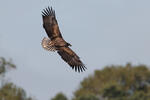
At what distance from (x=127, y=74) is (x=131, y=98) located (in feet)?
21.7

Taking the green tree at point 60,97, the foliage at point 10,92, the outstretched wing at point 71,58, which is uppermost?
the green tree at point 60,97

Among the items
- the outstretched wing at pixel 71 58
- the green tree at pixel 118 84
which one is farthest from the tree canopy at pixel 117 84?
the outstretched wing at pixel 71 58

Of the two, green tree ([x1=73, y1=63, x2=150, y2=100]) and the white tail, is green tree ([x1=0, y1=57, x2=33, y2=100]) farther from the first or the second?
the white tail

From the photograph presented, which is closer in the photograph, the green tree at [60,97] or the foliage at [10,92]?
the foliage at [10,92]

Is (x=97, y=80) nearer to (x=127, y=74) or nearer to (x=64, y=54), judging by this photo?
(x=127, y=74)

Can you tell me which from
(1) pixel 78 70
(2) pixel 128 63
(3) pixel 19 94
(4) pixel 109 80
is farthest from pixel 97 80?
(1) pixel 78 70

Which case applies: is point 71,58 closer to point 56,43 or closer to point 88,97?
point 56,43

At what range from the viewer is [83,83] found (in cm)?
7088

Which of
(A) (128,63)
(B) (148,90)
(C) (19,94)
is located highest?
(A) (128,63)

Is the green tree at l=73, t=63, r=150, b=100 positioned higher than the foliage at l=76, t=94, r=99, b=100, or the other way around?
the green tree at l=73, t=63, r=150, b=100

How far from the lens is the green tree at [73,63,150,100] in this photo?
66688 millimetres

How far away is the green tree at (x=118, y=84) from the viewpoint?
66.7m

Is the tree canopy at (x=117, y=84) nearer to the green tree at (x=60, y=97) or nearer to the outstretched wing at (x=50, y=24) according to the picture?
the green tree at (x=60, y=97)

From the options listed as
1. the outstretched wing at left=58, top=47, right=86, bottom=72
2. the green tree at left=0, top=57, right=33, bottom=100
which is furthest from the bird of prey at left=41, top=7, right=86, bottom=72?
the green tree at left=0, top=57, right=33, bottom=100
